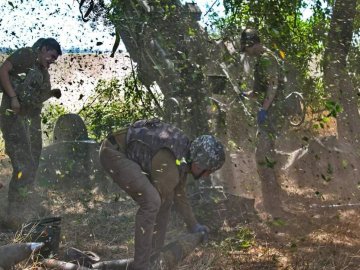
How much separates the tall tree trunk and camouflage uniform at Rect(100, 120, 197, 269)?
196 inches

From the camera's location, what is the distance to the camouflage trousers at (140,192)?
13.6 feet

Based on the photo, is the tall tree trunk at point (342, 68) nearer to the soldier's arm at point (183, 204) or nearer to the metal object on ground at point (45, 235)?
the soldier's arm at point (183, 204)

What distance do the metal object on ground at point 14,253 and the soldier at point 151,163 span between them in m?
0.88

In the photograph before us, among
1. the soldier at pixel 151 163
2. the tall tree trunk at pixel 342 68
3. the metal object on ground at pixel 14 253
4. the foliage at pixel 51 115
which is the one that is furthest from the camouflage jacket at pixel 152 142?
the tall tree trunk at pixel 342 68

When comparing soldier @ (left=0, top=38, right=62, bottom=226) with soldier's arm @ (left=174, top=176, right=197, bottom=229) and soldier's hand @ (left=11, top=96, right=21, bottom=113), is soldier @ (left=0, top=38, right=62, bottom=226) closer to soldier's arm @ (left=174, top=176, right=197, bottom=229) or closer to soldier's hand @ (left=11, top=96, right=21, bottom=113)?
soldier's hand @ (left=11, top=96, right=21, bottom=113)

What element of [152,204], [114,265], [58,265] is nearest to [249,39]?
[152,204]

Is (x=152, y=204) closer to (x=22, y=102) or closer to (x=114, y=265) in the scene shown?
(x=114, y=265)

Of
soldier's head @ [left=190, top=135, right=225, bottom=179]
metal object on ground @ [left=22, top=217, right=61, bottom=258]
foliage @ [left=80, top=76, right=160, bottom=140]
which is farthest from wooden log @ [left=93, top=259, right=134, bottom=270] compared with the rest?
foliage @ [left=80, top=76, right=160, bottom=140]

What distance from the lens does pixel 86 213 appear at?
258 inches

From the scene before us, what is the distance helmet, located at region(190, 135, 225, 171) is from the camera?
4.09 metres

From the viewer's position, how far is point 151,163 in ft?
13.8

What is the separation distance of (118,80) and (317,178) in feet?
11.7

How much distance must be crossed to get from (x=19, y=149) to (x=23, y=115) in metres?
0.40

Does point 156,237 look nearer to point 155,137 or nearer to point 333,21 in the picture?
point 155,137
